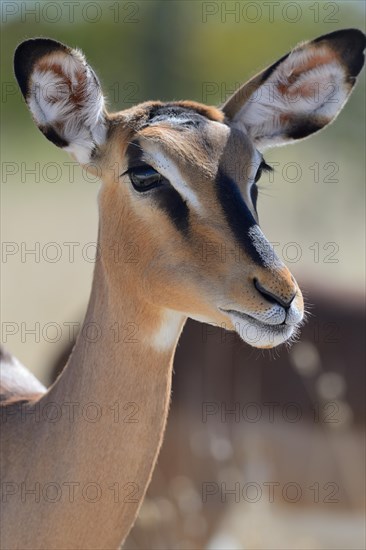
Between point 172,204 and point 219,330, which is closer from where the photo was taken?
point 172,204

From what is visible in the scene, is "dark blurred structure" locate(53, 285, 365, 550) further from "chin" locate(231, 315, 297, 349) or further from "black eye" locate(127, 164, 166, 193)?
"chin" locate(231, 315, 297, 349)

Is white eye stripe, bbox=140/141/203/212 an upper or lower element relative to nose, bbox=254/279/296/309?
upper

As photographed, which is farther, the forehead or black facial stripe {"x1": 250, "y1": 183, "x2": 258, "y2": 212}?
black facial stripe {"x1": 250, "y1": 183, "x2": 258, "y2": 212}

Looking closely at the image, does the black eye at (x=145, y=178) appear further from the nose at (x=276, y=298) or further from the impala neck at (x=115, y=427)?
the nose at (x=276, y=298)

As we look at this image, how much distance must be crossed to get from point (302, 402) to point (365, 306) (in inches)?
54.2

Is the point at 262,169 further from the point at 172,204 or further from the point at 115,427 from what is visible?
the point at 115,427

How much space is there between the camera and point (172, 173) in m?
4.40

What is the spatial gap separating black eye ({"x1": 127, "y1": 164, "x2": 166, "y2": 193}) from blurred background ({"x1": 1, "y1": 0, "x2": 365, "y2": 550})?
12.2 ft

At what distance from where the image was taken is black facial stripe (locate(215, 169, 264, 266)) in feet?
13.6

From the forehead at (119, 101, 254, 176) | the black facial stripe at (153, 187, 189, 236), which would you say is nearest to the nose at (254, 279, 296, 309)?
the black facial stripe at (153, 187, 189, 236)

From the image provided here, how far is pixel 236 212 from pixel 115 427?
963mm

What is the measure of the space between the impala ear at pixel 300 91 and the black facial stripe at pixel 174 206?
0.81 metres

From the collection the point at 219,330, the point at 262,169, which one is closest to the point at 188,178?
the point at 262,169

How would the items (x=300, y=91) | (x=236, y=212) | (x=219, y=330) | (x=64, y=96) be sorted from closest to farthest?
A: (x=236, y=212) → (x=64, y=96) → (x=300, y=91) → (x=219, y=330)
